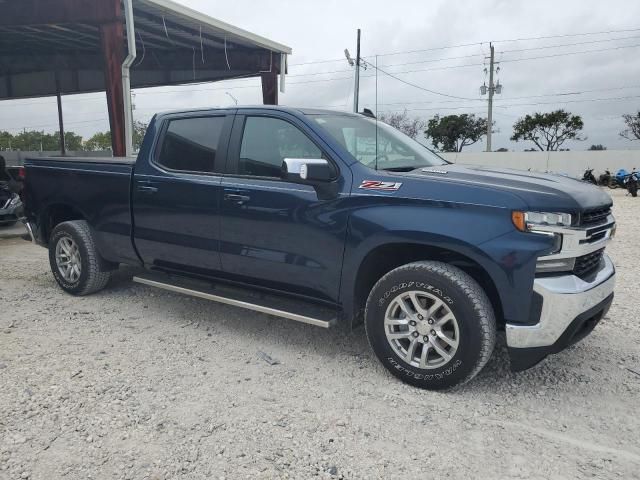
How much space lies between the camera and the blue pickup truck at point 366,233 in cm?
294

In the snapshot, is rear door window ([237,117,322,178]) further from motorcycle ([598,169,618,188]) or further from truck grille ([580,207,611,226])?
motorcycle ([598,169,618,188])

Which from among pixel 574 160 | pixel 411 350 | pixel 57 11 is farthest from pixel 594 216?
pixel 574 160

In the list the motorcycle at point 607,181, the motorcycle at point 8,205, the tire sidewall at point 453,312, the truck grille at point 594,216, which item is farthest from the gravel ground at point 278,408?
the motorcycle at point 607,181

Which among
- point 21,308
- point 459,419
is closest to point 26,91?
point 21,308

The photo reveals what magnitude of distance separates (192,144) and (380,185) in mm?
1830

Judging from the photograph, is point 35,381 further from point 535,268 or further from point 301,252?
point 535,268

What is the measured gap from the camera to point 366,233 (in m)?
3.32

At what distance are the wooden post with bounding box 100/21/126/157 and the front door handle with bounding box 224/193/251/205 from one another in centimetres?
965

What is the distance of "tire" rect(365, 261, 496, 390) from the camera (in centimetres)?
303

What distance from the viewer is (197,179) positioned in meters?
4.14

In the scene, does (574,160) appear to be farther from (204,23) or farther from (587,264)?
(587,264)

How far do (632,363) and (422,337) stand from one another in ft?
5.64

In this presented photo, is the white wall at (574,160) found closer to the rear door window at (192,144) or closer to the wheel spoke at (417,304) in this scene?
the rear door window at (192,144)

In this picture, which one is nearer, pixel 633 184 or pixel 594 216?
pixel 594 216
